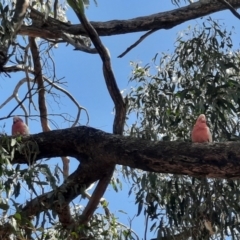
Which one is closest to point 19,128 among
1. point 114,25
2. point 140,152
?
point 114,25

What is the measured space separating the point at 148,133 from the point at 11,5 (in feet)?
3.43

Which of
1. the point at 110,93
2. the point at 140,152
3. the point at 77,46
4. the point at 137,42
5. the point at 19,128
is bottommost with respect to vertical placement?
the point at 140,152

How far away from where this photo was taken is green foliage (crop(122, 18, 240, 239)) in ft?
10.8

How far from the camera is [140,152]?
256 centimetres

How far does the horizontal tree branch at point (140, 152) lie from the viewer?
2385 millimetres

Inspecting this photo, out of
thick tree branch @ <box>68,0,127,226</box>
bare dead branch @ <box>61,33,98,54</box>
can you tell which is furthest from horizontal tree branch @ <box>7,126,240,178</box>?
bare dead branch @ <box>61,33,98,54</box>

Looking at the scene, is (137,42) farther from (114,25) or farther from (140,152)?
(140,152)

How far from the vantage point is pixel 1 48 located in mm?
2896

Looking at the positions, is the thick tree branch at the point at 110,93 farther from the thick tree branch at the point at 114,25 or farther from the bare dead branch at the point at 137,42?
the thick tree branch at the point at 114,25

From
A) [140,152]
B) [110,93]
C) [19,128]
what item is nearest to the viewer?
[140,152]

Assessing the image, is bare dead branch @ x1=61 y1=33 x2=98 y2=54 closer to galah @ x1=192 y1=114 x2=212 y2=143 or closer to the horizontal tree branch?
the horizontal tree branch

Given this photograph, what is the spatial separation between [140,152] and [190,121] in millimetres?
1114

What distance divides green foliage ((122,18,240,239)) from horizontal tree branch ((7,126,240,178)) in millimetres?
485

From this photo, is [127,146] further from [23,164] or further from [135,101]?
[135,101]
